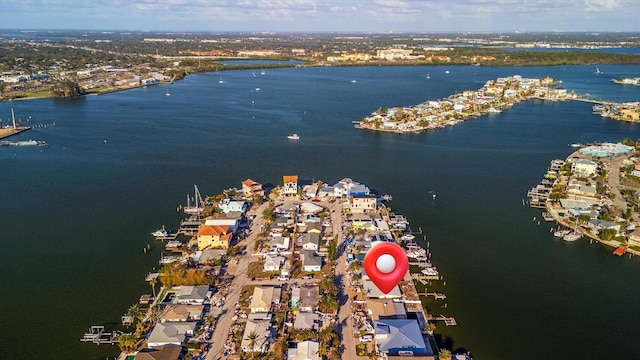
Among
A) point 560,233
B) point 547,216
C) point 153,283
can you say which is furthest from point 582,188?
point 153,283

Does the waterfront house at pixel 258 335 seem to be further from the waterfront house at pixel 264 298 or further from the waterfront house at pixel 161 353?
the waterfront house at pixel 161 353

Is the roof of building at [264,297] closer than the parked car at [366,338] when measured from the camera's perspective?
No

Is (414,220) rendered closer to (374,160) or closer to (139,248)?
(374,160)

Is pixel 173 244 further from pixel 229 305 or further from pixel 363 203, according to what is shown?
pixel 363 203

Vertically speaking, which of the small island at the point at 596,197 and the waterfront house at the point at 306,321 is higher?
the small island at the point at 596,197

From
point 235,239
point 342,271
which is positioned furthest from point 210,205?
point 342,271

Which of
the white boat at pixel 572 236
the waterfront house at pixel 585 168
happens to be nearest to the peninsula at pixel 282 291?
the white boat at pixel 572 236

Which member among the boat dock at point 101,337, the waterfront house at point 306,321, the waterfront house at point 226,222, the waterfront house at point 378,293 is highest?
the waterfront house at point 226,222

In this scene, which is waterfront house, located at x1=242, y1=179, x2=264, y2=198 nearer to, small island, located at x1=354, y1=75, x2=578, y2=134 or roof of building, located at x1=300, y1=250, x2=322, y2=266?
roof of building, located at x1=300, y1=250, x2=322, y2=266
